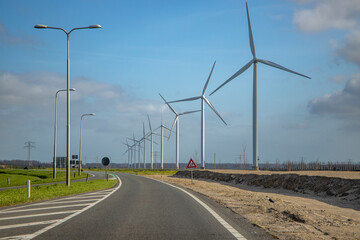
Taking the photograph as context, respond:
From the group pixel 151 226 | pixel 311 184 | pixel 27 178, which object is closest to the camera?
pixel 151 226

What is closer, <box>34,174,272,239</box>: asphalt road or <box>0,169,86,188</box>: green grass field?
<box>34,174,272,239</box>: asphalt road

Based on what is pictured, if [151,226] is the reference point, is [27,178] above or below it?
below

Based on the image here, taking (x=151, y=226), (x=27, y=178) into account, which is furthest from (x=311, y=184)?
(x=27, y=178)

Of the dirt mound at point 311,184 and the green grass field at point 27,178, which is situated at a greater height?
the dirt mound at point 311,184

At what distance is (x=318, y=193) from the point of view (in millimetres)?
27562

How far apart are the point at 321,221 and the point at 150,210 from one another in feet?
16.8

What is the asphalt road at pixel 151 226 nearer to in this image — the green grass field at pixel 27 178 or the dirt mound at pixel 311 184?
the dirt mound at pixel 311 184

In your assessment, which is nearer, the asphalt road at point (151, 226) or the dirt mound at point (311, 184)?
the asphalt road at point (151, 226)

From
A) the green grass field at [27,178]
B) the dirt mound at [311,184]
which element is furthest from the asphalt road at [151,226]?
the green grass field at [27,178]

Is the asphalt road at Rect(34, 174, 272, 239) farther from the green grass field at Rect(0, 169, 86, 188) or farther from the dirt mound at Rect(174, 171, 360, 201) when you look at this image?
the green grass field at Rect(0, 169, 86, 188)

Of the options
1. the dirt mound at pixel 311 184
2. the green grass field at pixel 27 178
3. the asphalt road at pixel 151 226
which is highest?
the asphalt road at pixel 151 226

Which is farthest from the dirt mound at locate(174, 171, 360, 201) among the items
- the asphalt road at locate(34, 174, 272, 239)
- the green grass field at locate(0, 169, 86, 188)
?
the green grass field at locate(0, 169, 86, 188)

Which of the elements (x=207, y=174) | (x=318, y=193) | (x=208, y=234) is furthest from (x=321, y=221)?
(x=207, y=174)

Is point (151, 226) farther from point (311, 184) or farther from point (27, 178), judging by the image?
point (27, 178)
